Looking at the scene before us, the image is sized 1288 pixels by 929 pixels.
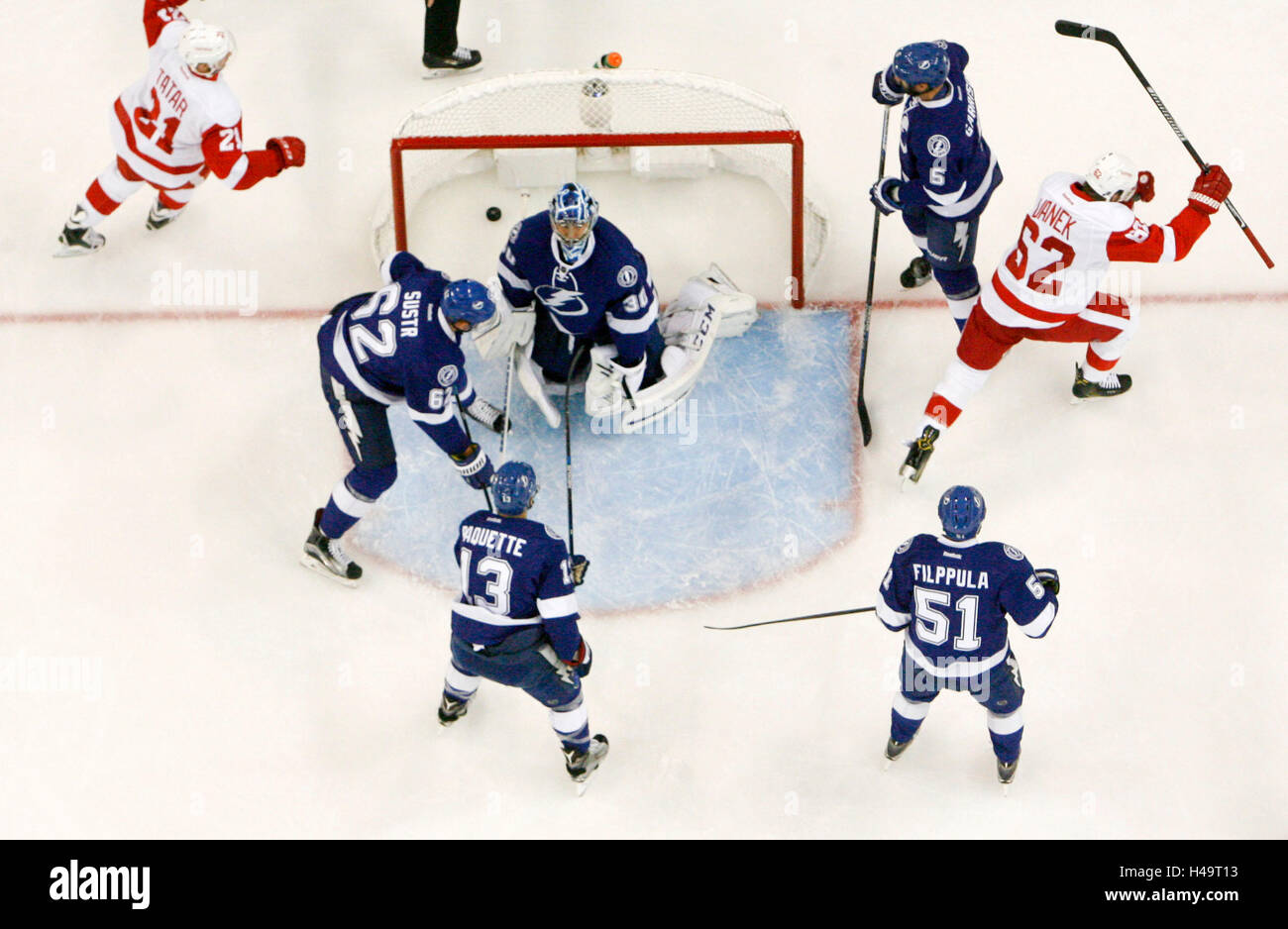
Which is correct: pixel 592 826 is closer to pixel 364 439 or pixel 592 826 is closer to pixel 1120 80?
pixel 364 439

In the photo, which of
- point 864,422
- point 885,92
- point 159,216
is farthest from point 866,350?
point 159,216

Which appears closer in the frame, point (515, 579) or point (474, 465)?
point (515, 579)

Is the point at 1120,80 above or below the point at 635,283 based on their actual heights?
above

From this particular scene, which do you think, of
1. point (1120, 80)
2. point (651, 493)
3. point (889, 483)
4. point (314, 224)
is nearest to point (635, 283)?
point (651, 493)

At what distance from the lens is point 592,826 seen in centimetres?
466

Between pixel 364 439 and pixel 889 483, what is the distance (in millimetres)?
1506

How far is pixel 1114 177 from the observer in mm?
4715

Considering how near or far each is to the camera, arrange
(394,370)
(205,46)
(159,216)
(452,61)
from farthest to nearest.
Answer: (452,61), (159,216), (205,46), (394,370)

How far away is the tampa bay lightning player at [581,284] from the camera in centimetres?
491

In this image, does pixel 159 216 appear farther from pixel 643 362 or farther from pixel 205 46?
pixel 643 362

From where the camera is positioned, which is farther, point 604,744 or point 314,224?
point 314,224

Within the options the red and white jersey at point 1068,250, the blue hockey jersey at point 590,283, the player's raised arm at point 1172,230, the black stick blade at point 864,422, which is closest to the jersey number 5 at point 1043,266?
the red and white jersey at point 1068,250

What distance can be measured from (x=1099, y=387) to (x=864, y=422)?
69 cm

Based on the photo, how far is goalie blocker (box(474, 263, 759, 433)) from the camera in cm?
525
